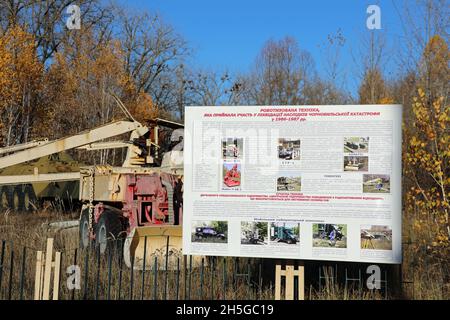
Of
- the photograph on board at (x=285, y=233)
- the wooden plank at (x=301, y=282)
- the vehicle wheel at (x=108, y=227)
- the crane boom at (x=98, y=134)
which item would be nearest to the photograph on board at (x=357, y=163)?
the photograph on board at (x=285, y=233)

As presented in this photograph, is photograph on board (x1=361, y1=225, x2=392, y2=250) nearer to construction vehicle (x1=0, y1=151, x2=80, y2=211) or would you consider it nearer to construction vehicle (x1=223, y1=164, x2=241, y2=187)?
construction vehicle (x1=223, y1=164, x2=241, y2=187)

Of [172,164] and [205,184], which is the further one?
[172,164]

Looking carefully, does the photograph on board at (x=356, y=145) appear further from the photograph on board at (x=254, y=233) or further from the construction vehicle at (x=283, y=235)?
the photograph on board at (x=254, y=233)

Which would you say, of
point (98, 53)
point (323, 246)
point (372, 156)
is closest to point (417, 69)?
point (372, 156)

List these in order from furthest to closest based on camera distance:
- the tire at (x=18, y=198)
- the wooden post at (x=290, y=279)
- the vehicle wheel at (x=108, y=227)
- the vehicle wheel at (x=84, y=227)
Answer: the tire at (x=18, y=198) < the vehicle wheel at (x=84, y=227) < the vehicle wheel at (x=108, y=227) < the wooden post at (x=290, y=279)

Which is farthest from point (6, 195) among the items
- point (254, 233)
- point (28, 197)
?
point (254, 233)

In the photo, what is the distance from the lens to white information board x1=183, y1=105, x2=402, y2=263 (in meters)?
4.80

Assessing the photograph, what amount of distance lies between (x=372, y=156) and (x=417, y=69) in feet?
13.4

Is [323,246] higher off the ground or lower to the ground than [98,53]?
lower

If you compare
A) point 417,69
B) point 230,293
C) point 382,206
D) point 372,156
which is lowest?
point 230,293

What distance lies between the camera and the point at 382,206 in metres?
4.79

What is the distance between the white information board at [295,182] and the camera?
4.80 m

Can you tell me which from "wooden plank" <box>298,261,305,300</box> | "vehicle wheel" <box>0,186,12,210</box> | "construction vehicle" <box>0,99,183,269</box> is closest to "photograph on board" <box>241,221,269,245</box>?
"wooden plank" <box>298,261,305,300</box>
